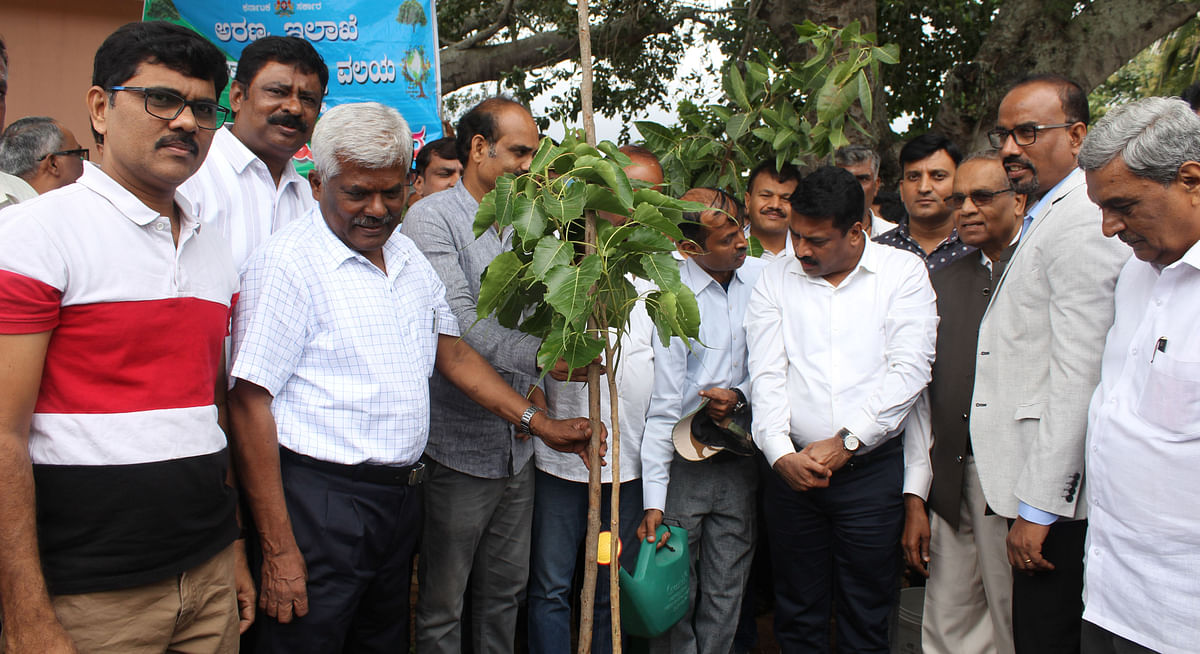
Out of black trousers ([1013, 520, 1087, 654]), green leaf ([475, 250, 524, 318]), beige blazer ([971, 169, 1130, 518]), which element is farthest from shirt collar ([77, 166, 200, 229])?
black trousers ([1013, 520, 1087, 654])

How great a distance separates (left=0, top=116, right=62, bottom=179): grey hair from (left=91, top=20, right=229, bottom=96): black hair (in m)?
1.84

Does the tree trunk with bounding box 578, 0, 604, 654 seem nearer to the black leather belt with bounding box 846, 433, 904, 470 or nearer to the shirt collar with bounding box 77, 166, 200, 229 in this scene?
the shirt collar with bounding box 77, 166, 200, 229

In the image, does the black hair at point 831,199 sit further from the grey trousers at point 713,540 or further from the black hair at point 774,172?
the grey trousers at point 713,540

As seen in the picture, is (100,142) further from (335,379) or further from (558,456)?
(558,456)

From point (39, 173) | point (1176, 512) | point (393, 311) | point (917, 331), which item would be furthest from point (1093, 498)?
point (39, 173)

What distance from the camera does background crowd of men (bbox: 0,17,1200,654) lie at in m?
1.80

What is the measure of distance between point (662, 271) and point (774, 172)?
2169 millimetres

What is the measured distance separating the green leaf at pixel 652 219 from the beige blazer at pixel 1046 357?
1.23 meters

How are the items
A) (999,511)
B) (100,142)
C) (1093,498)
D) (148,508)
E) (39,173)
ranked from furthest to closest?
(39,173), (999,511), (1093,498), (100,142), (148,508)

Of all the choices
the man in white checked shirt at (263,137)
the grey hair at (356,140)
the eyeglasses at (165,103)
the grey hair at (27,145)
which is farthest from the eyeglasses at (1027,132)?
the grey hair at (27,145)

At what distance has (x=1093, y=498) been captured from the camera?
213 centimetres

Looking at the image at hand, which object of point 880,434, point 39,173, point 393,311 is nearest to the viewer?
point 393,311

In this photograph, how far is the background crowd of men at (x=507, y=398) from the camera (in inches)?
71.0

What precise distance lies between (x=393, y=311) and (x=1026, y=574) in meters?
2.06
